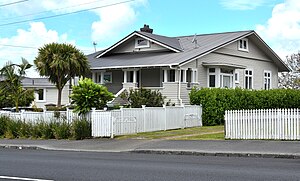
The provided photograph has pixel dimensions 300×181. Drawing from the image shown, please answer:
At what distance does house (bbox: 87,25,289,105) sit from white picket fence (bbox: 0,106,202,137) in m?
2.92

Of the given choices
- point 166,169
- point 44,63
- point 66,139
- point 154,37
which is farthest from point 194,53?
point 166,169

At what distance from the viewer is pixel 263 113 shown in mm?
19047

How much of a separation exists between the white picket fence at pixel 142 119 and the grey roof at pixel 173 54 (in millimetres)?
3813

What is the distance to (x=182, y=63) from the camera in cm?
2892

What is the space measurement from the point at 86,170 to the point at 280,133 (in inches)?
370

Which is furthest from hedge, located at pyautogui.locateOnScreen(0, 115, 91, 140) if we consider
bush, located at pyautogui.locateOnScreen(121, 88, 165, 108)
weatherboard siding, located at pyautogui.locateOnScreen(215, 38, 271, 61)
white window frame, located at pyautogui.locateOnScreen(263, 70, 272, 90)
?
white window frame, located at pyautogui.locateOnScreen(263, 70, 272, 90)

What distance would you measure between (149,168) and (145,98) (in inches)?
634

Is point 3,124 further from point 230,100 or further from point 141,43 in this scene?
point 141,43

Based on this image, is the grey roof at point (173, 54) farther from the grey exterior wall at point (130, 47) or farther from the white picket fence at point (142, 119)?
the white picket fence at point (142, 119)

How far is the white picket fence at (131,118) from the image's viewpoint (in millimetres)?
21453

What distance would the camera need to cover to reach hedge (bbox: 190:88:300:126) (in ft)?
90.7

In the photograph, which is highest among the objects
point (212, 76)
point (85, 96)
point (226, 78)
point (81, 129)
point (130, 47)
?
point (130, 47)

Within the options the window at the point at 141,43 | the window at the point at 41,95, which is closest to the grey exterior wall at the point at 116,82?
the window at the point at 141,43

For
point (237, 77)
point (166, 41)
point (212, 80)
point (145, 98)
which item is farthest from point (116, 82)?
point (237, 77)
